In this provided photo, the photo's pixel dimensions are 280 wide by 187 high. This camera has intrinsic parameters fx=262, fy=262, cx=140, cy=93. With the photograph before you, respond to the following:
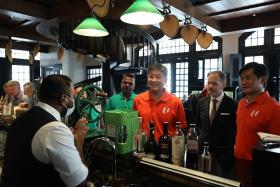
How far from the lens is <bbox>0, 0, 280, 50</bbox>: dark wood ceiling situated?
425 centimetres

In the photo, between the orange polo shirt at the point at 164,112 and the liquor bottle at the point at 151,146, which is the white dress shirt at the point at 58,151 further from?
the orange polo shirt at the point at 164,112

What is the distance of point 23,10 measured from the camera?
4.60m

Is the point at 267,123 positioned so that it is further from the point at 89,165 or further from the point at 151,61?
the point at 151,61

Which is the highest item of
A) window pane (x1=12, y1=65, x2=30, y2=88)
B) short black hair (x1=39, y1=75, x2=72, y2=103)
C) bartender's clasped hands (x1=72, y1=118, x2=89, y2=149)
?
window pane (x1=12, y1=65, x2=30, y2=88)

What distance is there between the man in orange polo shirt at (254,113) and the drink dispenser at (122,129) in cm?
97

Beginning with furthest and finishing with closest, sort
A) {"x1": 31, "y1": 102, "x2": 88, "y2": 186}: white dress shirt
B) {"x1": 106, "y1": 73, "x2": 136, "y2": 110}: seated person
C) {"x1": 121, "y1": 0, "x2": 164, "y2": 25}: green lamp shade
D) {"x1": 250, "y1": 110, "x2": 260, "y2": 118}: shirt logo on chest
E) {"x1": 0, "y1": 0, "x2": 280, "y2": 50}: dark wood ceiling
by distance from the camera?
1. {"x1": 0, "y1": 0, "x2": 280, "y2": 50}: dark wood ceiling
2. {"x1": 106, "y1": 73, "x2": 136, "y2": 110}: seated person
3. {"x1": 250, "y1": 110, "x2": 260, "y2": 118}: shirt logo on chest
4. {"x1": 121, "y1": 0, "x2": 164, "y2": 25}: green lamp shade
5. {"x1": 31, "y1": 102, "x2": 88, "y2": 186}: white dress shirt

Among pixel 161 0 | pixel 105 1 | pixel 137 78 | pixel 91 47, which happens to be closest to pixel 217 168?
pixel 105 1

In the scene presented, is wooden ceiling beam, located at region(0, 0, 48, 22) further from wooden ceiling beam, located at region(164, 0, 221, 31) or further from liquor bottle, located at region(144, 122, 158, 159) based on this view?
liquor bottle, located at region(144, 122, 158, 159)

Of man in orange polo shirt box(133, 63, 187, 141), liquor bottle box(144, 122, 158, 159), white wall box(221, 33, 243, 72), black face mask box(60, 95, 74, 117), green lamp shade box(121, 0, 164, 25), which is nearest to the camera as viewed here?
black face mask box(60, 95, 74, 117)

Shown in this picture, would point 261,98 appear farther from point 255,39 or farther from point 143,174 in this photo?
point 255,39

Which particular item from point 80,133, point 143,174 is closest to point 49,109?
point 80,133

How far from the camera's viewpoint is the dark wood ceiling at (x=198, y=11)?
13.9 feet

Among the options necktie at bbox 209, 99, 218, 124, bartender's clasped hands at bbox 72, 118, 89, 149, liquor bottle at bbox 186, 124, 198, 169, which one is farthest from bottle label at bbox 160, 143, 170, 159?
necktie at bbox 209, 99, 218, 124

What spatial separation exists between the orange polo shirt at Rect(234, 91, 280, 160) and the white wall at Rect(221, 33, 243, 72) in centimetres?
566
